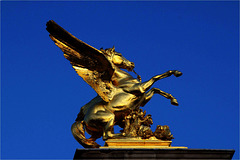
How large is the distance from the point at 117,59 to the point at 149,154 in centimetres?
510

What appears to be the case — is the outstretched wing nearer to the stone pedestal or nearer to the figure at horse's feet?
the figure at horse's feet

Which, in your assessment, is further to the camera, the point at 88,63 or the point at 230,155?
the point at 88,63

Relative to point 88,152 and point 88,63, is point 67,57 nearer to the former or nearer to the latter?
point 88,63

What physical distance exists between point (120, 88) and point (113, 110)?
0.96m

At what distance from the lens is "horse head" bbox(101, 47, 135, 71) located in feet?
70.0

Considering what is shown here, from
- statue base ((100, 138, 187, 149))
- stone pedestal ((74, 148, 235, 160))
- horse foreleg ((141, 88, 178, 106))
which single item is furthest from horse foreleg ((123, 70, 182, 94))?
stone pedestal ((74, 148, 235, 160))

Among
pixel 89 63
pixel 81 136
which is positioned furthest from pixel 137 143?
pixel 89 63

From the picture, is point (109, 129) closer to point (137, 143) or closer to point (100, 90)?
point (137, 143)

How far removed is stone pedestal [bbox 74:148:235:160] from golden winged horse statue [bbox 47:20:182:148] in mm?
2320

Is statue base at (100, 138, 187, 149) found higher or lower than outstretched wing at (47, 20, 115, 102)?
lower

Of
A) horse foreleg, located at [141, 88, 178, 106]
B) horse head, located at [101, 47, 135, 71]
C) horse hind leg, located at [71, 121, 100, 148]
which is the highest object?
horse head, located at [101, 47, 135, 71]

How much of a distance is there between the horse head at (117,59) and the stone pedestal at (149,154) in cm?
483

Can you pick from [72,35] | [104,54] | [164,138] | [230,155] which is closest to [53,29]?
[72,35]

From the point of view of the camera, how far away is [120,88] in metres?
20.6
